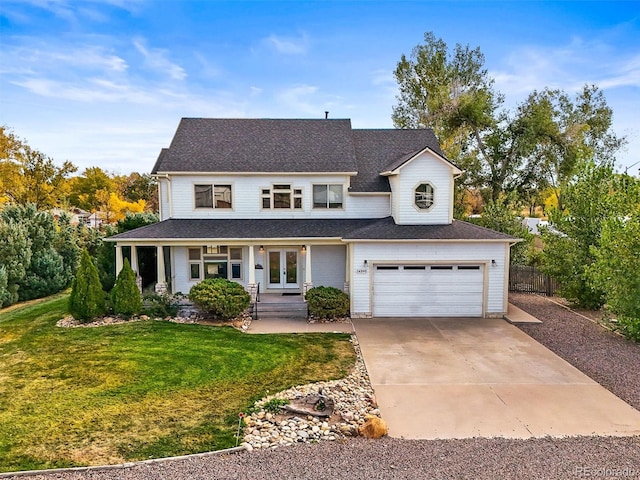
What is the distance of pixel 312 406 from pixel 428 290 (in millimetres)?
8231

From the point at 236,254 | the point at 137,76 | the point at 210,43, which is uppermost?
the point at 210,43

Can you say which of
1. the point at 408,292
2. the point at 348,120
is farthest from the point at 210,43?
the point at 408,292

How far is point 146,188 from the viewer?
64125 mm

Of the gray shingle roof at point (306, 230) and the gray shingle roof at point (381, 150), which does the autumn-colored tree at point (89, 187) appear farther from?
the gray shingle roof at point (381, 150)

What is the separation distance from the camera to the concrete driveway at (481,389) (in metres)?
7.12

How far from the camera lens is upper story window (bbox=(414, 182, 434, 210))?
15688mm

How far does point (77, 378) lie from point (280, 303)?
7.46 meters

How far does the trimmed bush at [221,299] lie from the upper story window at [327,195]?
513 centimetres

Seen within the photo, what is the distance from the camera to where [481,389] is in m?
8.73

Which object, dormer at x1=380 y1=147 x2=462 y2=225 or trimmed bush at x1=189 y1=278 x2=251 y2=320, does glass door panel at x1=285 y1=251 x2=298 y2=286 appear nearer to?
trimmed bush at x1=189 y1=278 x2=251 y2=320

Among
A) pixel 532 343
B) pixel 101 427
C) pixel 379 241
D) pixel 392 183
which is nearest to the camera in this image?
pixel 101 427

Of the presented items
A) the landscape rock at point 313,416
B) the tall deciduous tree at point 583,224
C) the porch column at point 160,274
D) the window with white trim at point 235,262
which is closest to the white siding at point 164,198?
the porch column at point 160,274

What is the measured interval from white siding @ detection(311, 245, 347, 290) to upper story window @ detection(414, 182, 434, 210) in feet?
11.5

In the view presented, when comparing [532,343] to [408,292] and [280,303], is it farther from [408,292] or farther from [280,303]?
[280,303]
